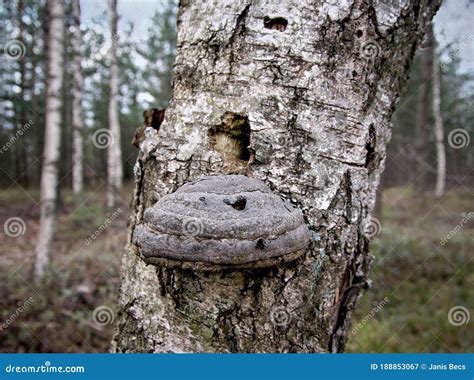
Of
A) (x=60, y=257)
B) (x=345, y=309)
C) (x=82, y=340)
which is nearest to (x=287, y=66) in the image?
Result: (x=345, y=309)

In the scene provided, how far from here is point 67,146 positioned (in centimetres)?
2173

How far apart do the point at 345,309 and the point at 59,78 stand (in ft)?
24.8

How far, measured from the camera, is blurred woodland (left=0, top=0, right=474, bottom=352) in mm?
5121

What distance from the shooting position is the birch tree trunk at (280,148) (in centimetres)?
133
